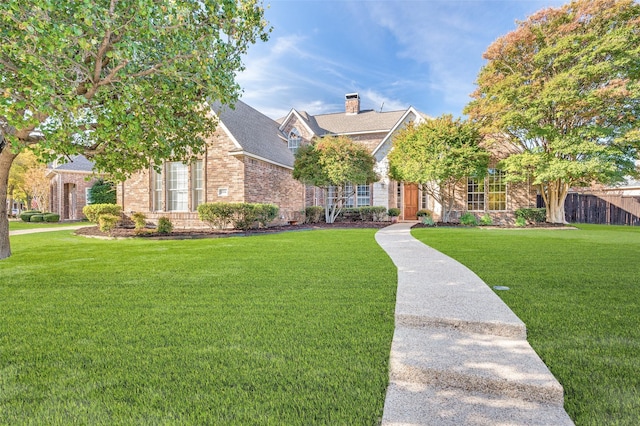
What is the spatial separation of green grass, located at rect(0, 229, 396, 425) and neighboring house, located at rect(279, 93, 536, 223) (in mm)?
14203

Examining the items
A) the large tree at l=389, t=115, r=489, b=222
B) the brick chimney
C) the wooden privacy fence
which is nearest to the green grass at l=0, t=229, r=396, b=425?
the large tree at l=389, t=115, r=489, b=222

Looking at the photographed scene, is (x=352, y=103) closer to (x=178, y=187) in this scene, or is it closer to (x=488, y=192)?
(x=488, y=192)

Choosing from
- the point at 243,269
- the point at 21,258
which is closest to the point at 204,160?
the point at 21,258

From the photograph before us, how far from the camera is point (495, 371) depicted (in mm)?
2201

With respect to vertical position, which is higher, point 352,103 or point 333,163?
point 352,103

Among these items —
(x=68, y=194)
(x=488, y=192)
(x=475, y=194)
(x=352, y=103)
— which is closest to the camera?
(x=488, y=192)

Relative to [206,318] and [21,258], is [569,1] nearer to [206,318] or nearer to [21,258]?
[206,318]

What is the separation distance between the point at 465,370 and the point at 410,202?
17953mm

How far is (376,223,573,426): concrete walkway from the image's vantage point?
6.19ft

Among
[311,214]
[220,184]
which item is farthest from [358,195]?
[220,184]

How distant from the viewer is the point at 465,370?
7.22 ft

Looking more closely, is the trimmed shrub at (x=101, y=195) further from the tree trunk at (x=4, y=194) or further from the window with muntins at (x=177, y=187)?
the tree trunk at (x=4, y=194)

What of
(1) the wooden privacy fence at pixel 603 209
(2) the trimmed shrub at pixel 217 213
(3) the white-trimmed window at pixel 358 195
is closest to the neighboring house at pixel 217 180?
(2) the trimmed shrub at pixel 217 213

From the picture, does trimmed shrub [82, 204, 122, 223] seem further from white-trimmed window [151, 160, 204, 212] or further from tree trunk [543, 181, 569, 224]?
tree trunk [543, 181, 569, 224]
